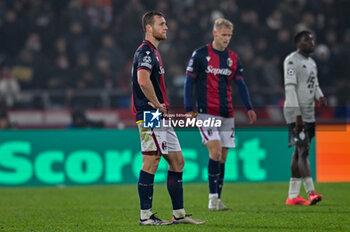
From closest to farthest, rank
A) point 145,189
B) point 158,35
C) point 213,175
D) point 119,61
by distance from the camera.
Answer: point 145,189, point 158,35, point 213,175, point 119,61

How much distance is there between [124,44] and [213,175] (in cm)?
869

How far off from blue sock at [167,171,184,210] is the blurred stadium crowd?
7085 millimetres

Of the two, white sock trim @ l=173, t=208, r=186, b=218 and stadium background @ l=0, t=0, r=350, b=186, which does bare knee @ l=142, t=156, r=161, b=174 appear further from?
stadium background @ l=0, t=0, r=350, b=186

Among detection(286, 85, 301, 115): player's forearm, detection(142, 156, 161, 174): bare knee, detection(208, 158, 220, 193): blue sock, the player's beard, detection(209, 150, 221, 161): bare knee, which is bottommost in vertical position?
detection(208, 158, 220, 193): blue sock

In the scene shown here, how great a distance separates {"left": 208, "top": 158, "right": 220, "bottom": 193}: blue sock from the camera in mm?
7871

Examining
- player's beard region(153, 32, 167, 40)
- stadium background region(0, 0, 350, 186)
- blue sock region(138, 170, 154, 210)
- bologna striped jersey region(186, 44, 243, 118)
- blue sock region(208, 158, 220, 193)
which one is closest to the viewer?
blue sock region(138, 170, 154, 210)

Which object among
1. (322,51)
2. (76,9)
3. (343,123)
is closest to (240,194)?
(343,123)

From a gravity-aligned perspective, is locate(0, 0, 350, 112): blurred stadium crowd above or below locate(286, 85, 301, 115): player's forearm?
above

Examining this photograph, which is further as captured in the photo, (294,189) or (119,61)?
(119,61)

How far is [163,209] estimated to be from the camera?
8055 millimetres

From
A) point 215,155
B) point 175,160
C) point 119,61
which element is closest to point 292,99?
point 215,155

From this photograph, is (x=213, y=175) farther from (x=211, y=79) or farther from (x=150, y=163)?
(x=150, y=163)

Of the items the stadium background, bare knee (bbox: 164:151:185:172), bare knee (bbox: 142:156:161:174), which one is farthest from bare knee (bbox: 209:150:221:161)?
the stadium background

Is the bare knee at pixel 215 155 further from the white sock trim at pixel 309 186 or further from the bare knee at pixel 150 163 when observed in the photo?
the bare knee at pixel 150 163
